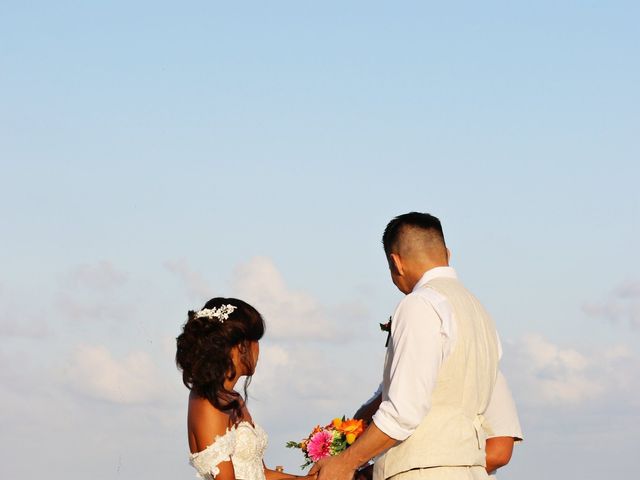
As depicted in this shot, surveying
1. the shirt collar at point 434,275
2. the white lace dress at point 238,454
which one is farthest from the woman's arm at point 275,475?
the shirt collar at point 434,275

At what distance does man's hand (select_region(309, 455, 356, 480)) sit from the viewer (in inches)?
288

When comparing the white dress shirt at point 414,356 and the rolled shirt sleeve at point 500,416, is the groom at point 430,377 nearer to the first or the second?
the white dress shirt at point 414,356

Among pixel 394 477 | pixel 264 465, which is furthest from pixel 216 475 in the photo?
pixel 394 477

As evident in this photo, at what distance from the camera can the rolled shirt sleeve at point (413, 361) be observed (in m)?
6.76

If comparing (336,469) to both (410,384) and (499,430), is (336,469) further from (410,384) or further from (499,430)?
(499,430)

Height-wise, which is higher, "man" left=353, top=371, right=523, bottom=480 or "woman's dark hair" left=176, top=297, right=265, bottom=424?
"woman's dark hair" left=176, top=297, right=265, bottom=424

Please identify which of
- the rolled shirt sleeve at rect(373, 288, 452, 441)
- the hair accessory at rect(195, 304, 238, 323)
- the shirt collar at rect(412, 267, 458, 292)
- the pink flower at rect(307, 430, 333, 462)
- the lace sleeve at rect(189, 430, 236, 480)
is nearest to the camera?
the rolled shirt sleeve at rect(373, 288, 452, 441)

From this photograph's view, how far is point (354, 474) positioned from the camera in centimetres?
748

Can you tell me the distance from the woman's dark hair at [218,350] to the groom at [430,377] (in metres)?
1.22

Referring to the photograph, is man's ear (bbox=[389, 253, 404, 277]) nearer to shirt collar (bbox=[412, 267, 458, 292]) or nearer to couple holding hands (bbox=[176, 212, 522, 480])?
couple holding hands (bbox=[176, 212, 522, 480])

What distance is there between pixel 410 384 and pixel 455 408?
18.1 inches

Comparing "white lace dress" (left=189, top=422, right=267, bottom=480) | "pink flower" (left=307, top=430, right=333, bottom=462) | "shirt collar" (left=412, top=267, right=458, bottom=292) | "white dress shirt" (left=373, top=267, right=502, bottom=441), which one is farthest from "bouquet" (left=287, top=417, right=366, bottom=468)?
"shirt collar" (left=412, top=267, right=458, bottom=292)

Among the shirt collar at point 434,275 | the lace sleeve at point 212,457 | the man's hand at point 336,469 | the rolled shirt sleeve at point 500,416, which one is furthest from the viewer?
the lace sleeve at point 212,457

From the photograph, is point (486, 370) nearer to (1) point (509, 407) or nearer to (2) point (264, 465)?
(1) point (509, 407)
